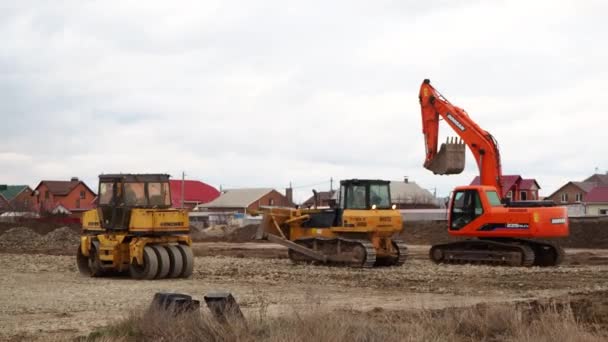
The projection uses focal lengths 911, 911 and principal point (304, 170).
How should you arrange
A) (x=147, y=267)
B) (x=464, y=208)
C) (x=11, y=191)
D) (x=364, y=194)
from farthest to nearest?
1. (x=11, y=191)
2. (x=464, y=208)
3. (x=364, y=194)
4. (x=147, y=267)

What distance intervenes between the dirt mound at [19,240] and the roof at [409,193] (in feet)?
202

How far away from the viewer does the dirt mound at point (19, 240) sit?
4538cm

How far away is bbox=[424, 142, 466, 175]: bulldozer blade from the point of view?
29.2 meters

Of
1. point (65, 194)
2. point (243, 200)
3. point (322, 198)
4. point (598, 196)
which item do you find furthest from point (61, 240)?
point (598, 196)

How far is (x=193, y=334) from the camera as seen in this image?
10938 millimetres

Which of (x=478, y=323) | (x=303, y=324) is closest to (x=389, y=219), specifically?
(x=478, y=323)

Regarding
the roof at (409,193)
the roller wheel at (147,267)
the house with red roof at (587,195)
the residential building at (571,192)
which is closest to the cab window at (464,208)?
the roller wheel at (147,267)

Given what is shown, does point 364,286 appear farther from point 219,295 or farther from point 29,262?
point 29,262

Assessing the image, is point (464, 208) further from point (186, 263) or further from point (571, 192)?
point (571, 192)

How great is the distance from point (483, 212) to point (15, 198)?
94.8 metres

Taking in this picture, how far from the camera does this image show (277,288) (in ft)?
64.8

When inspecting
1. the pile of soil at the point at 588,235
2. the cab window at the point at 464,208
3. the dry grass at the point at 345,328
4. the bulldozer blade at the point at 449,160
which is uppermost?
the bulldozer blade at the point at 449,160

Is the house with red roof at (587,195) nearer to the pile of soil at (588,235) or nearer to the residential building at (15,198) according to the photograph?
the pile of soil at (588,235)

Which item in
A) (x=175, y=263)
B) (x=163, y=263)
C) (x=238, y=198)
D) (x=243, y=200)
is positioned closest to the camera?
(x=163, y=263)
